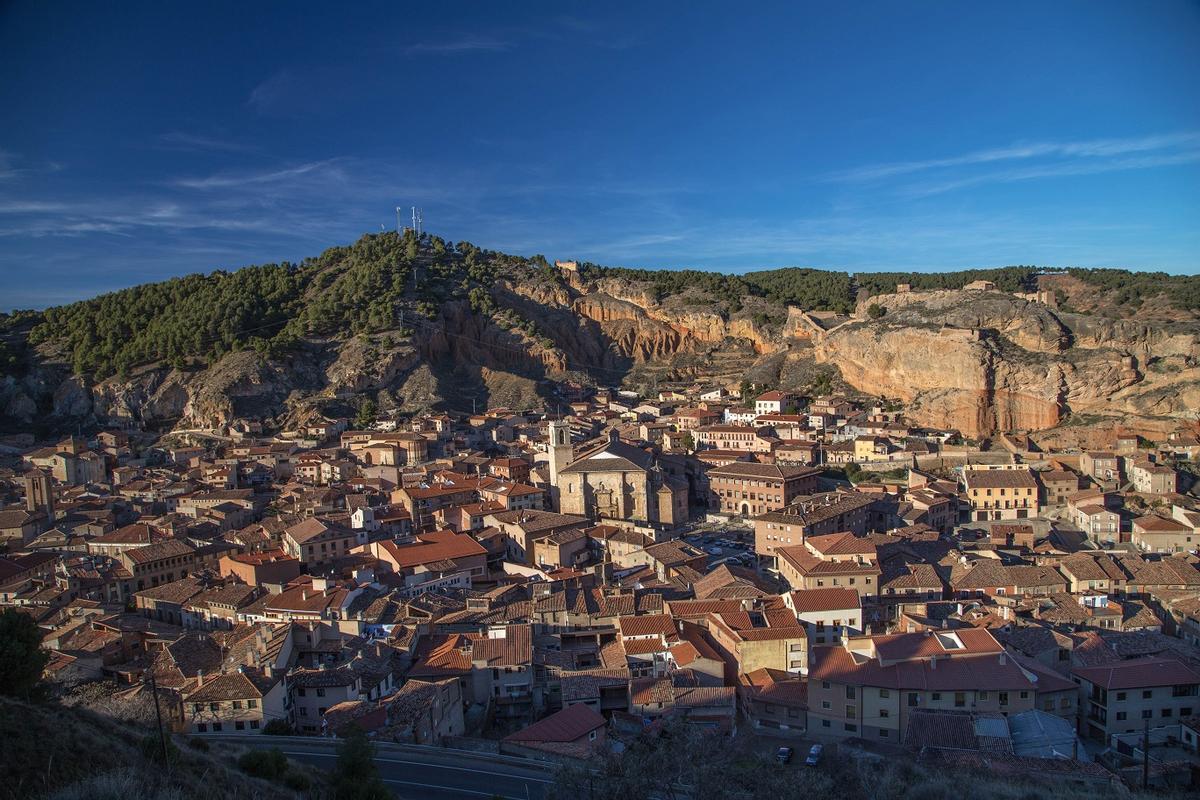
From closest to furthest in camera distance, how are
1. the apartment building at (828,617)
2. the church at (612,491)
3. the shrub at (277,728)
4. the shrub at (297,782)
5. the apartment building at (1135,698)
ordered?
the shrub at (297,782) < the shrub at (277,728) < the apartment building at (1135,698) < the apartment building at (828,617) < the church at (612,491)

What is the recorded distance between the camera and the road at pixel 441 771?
35.3 feet

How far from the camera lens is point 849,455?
38156 mm

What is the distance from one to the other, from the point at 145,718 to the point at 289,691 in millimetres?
2313

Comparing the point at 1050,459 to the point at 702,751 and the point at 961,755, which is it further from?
the point at 702,751

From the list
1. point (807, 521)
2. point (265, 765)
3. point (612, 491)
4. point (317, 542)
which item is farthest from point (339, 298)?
point (265, 765)

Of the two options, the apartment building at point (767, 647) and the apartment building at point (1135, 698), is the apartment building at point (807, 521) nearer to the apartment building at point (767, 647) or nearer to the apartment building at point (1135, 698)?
the apartment building at point (767, 647)

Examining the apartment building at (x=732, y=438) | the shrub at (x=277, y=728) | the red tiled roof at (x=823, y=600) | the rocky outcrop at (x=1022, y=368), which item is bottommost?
the shrub at (x=277, y=728)

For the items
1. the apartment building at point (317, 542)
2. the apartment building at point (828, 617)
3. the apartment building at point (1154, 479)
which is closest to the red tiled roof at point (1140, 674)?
the apartment building at point (828, 617)

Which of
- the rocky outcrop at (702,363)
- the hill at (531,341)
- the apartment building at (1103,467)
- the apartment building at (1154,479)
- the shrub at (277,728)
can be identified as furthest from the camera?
the hill at (531,341)

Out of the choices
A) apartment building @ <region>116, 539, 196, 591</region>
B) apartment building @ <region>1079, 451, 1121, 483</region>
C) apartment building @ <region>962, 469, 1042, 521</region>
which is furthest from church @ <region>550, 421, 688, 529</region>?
apartment building @ <region>1079, 451, 1121, 483</region>

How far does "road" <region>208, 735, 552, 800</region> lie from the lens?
10758 mm

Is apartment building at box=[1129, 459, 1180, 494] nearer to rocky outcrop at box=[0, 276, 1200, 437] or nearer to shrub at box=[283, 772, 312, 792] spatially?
rocky outcrop at box=[0, 276, 1200, 437]

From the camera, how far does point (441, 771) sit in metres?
11.4

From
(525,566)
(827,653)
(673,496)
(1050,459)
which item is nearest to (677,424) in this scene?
(673,496)
